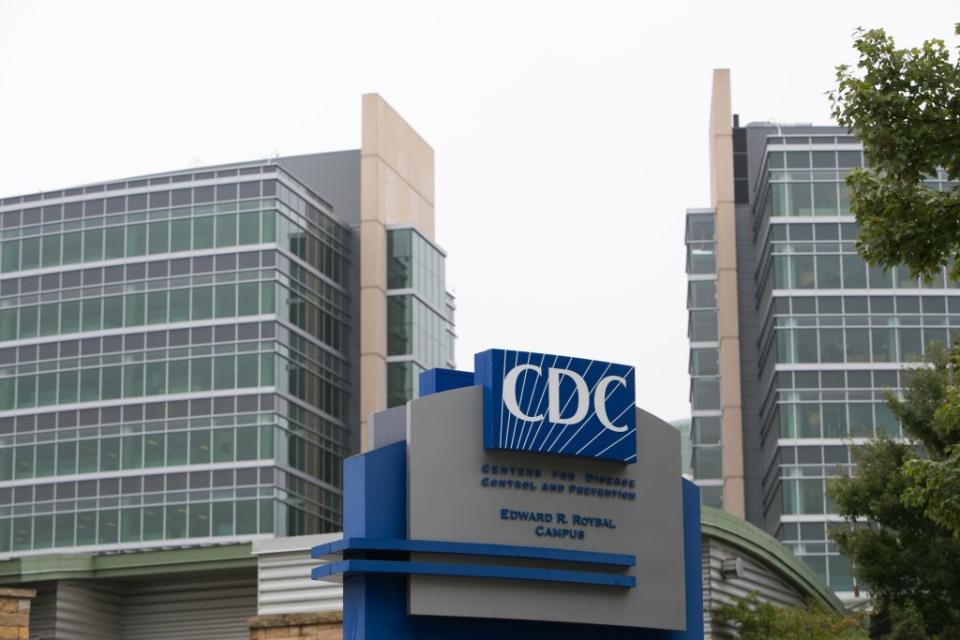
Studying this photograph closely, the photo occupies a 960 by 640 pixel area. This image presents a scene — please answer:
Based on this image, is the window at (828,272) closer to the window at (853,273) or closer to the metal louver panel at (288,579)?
the window at (853,273)

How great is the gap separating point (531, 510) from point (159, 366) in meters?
70.6

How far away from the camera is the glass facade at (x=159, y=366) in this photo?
92375 millimetres

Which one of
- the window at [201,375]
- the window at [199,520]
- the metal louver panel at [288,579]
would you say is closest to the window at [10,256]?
the window at [201,375]

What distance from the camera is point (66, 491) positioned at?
94.0 meters

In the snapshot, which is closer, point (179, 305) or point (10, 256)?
point (179, 305)

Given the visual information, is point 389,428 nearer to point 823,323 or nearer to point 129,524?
point 823,323

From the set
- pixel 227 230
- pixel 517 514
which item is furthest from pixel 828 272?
pixel 517 514

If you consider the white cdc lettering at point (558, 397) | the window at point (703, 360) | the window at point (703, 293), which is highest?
the window at point (703, 293)

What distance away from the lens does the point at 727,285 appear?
331 feet

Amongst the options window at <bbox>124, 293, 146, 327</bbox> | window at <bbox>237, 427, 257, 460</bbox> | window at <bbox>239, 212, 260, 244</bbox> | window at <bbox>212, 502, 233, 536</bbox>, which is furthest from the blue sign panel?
window at <bbox>124, 293, 146, 327</bbox>

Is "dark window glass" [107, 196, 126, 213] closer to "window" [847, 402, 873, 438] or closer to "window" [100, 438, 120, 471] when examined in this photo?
"window" [100, 438, 120, 471]

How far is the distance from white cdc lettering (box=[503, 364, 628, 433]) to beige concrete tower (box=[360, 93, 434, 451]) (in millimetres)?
72211

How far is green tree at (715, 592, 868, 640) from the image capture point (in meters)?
35.5

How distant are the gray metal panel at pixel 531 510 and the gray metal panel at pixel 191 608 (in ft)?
48.8
